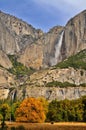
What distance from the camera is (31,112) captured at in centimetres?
16425

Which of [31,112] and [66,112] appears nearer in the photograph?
[31,112]

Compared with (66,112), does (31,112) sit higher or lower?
lower

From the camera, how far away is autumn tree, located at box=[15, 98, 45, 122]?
163500 mm

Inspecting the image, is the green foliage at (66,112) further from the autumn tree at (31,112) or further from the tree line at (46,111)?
the autumn tree at (31,112)

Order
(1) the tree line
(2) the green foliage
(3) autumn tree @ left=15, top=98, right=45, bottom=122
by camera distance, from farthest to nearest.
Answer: (2) the green foliage < (1) the tree line < (3) autumn tree @ left=15, top=98, right=45, bottom=122

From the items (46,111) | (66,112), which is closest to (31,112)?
(46,111)

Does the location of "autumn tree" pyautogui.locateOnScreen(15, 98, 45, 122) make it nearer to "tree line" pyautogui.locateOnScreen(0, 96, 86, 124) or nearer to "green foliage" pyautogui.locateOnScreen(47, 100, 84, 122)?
"tree line" pyautogui.locateOnScreen(0, 96, 86, 124)

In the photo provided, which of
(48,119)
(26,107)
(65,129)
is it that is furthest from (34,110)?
(65,129)

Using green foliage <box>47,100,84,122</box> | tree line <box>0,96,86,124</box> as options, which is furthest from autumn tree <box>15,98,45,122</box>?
green foliage <box>47,100,84,122</box>

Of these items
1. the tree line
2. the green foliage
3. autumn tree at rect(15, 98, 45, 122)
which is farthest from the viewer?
the green foliage

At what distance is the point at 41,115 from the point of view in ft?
545

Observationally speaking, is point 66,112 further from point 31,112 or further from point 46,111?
point 31,112

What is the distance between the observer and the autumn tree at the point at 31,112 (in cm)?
16350

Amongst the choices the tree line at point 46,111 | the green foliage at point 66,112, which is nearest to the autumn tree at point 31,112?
the tree line at point 46,111
